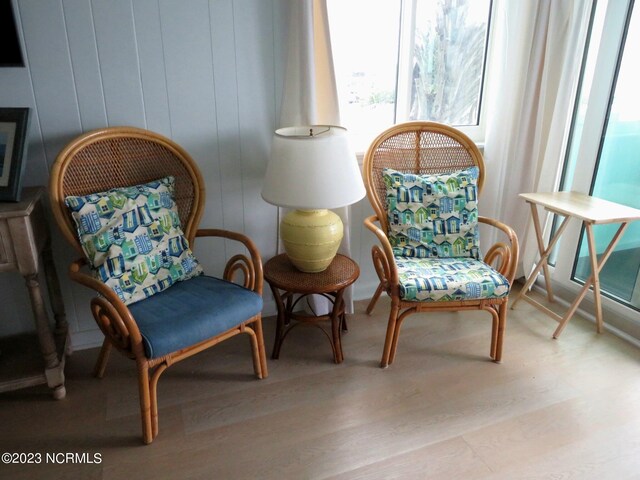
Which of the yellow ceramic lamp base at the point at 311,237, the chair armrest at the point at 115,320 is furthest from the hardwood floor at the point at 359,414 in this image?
the yellow ceramic lamp base at the point at 311,237

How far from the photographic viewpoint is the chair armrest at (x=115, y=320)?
1.59m

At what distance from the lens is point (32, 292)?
5.91 ft

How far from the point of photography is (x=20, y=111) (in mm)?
1787

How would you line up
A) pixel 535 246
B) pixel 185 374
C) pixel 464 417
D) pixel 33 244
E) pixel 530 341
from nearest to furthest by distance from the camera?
pixel 33 244, pixel 464 417, pixel 185 374, pixel 530 341, pixel 535 246

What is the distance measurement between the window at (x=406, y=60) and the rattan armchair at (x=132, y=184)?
0.91m

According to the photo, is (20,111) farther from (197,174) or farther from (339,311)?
(339,311)

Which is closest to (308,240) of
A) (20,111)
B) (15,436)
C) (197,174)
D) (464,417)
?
(197,174)

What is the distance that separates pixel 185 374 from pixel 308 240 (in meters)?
0.83

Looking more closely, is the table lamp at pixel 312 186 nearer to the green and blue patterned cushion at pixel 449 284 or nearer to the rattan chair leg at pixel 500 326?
the green and blue patterned cushion at pixel 449 284

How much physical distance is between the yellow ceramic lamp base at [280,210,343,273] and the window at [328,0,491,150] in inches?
26.9

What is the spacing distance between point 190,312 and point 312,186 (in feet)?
2.23

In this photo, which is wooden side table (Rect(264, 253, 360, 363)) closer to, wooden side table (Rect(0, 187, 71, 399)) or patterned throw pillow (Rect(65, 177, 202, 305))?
patterned throw pillow (Rect(65, 177, 202, 305))

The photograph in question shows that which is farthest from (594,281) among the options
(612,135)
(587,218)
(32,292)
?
(32,292)

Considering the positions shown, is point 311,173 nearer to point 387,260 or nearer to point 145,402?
point 387,260
